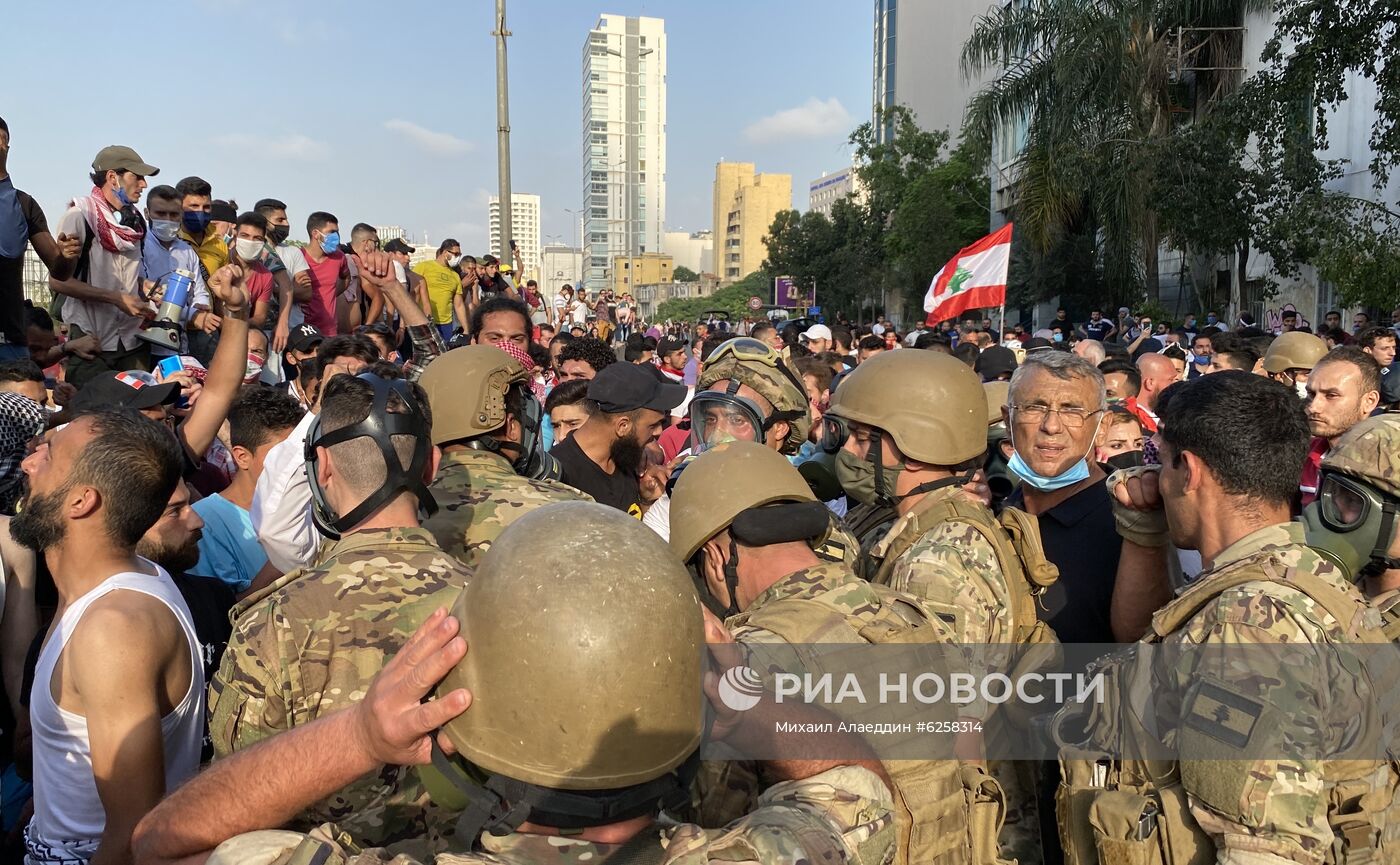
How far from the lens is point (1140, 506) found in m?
3.20

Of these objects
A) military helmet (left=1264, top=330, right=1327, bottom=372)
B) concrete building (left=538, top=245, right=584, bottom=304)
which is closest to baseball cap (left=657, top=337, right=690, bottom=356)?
military helmet (left=1264, top=330, right=1327, bottom=372)

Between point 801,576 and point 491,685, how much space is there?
1242 millimetres

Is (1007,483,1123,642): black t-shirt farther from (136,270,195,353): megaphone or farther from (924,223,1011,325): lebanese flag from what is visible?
(924,223,1011,325): lebanese flag

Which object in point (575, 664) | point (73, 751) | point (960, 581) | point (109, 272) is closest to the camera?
point (575, 664)

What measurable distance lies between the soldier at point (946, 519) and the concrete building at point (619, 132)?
160 meters

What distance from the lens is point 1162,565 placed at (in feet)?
10.9

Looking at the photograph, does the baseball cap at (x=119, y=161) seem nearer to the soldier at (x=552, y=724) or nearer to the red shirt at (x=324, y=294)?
the red shirt at (x=324, y=294)

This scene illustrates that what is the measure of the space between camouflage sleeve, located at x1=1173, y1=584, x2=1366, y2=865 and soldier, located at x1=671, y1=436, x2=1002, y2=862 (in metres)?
0.66

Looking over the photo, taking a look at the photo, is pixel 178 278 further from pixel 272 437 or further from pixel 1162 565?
pixel 1162 565

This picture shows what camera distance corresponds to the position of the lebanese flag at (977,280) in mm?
13859

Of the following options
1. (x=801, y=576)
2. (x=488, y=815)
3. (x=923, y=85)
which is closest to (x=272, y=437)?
(x=801, y=576)

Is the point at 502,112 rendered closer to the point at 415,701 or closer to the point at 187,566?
the point at 187,566

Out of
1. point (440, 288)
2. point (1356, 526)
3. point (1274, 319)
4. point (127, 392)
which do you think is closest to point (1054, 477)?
point (1356, 526)

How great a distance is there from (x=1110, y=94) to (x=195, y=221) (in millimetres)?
24739
